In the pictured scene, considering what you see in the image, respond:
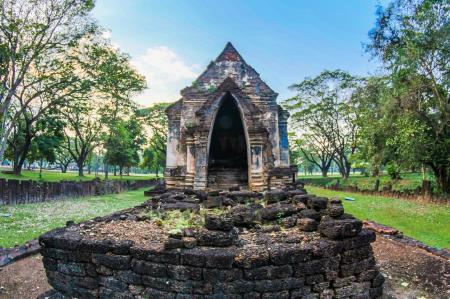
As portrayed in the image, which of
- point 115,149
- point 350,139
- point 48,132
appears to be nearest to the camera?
point 48,132

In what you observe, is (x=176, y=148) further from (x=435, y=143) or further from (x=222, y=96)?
(x=435, y=143)

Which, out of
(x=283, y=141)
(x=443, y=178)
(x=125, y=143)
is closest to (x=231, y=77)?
(x=283, y=141)

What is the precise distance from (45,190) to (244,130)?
1055 centimetres

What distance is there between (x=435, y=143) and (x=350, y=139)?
71.7ft

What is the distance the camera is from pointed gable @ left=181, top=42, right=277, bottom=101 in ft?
50.2

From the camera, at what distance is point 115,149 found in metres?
35.4

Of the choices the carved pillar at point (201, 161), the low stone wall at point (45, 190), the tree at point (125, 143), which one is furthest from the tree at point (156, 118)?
the carved pillar at point (201, 161)

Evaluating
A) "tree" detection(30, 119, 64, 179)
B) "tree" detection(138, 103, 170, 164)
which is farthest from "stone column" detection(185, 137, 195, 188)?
"tree" detection(138, 103, 170, 164)

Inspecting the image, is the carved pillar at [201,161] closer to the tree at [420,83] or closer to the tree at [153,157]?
the tree at [420,83]

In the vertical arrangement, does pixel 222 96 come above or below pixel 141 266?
above

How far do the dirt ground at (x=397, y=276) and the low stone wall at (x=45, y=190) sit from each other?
9373 mm

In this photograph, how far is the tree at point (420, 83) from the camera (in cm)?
1316

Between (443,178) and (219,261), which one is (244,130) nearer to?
(219,261)

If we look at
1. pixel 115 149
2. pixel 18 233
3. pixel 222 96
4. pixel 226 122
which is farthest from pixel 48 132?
pixel 18 233
